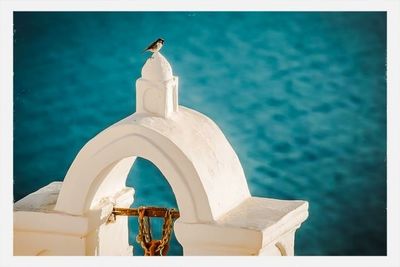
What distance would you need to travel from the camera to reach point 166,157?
8711mm

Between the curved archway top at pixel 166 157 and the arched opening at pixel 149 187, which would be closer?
the curved archway top at pixel 166 157

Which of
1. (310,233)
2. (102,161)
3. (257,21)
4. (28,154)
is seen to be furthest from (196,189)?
(257,21)

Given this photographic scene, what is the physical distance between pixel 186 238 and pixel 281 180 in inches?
312

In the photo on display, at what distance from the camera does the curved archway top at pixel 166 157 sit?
8688 mm

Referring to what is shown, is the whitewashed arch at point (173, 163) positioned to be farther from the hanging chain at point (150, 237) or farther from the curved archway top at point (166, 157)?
the hanging chain at point (150, 237)

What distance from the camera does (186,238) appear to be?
343 inches

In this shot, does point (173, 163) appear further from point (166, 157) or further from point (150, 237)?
point (150, 237)

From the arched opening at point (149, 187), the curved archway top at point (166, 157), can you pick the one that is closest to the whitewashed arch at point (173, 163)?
the curved archway top at point (166, 157)

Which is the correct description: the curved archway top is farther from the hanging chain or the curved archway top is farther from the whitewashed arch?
the hanging chain

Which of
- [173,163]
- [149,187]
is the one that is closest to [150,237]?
[173,163]

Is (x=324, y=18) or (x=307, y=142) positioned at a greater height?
(x=324, y=18)

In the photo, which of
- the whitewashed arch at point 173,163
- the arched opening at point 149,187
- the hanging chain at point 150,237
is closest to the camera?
the whitewashed arch at point 173,163

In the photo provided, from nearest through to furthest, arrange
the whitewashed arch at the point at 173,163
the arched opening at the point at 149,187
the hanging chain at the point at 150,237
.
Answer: the whitewashed arch at the point at 173,163 → the hanging chain at the point at 150,237 → the arched opening at the point at 149,187

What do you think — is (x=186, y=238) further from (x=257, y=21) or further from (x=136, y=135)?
(x=257, y=21)
